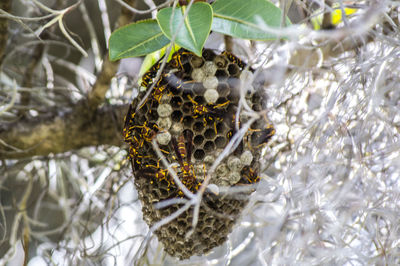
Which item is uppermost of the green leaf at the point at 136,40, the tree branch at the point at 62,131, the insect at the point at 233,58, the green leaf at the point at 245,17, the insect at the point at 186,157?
the green leaf at the point at 245,17

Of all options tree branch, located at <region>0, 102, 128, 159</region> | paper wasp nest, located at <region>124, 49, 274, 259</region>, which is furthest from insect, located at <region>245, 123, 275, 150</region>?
tree branch, located at <region>0, 102, 128, 159</region>

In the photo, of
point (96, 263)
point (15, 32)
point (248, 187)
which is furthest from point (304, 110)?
point (15, 32)

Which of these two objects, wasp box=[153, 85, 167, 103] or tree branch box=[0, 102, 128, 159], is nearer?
wasp box=[153, 85, 167, 103]

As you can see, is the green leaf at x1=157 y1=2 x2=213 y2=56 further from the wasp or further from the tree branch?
the tree branch

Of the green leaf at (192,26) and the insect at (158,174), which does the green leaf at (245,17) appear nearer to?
the green leaf at (192,26)

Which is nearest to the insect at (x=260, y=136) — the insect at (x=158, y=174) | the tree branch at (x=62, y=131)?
the insect at (x=158, y=174)

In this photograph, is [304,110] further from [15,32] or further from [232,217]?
[15,32]
